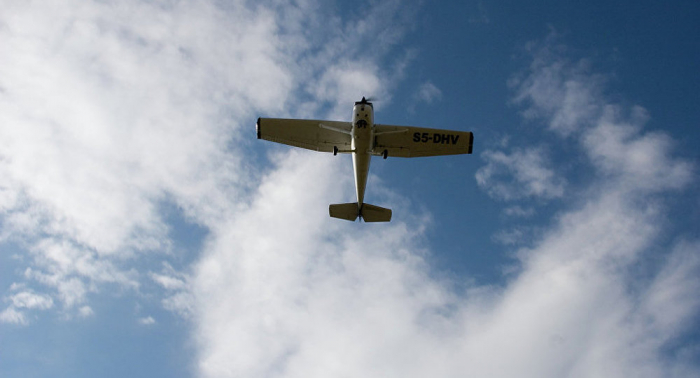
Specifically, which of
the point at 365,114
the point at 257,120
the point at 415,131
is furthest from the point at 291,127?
the point at 415,131

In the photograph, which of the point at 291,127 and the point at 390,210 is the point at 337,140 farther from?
the point at 390,210

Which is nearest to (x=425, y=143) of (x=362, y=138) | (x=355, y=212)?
(x=362, y=138)

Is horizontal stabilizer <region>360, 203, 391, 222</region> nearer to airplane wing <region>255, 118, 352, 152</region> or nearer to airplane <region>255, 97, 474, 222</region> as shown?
airplane <region>255, 97, 474, 222</region>

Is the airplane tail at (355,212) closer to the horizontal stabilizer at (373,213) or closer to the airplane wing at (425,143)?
the horizontal stabilizer at (373,213)

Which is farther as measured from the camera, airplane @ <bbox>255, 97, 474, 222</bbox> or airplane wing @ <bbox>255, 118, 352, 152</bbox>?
airplane wing @ <bbox>255, 118, 352, 152</bbox>

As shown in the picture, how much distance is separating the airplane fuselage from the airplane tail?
10.2 feet

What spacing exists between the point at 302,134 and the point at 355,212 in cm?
656

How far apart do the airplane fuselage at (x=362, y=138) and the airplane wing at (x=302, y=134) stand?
1966 millimetres

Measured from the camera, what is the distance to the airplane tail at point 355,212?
39125 millimetres

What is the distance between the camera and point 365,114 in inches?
1335

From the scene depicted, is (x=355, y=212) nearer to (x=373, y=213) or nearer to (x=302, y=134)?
(x=373, y=213)

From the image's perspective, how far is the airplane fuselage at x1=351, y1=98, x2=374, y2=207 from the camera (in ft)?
111

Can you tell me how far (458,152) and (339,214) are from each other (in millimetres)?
9163

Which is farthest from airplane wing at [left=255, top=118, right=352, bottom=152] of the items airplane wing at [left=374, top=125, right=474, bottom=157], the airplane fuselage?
airplane wing at [left=374, top=125, right=474, bottom=157]
